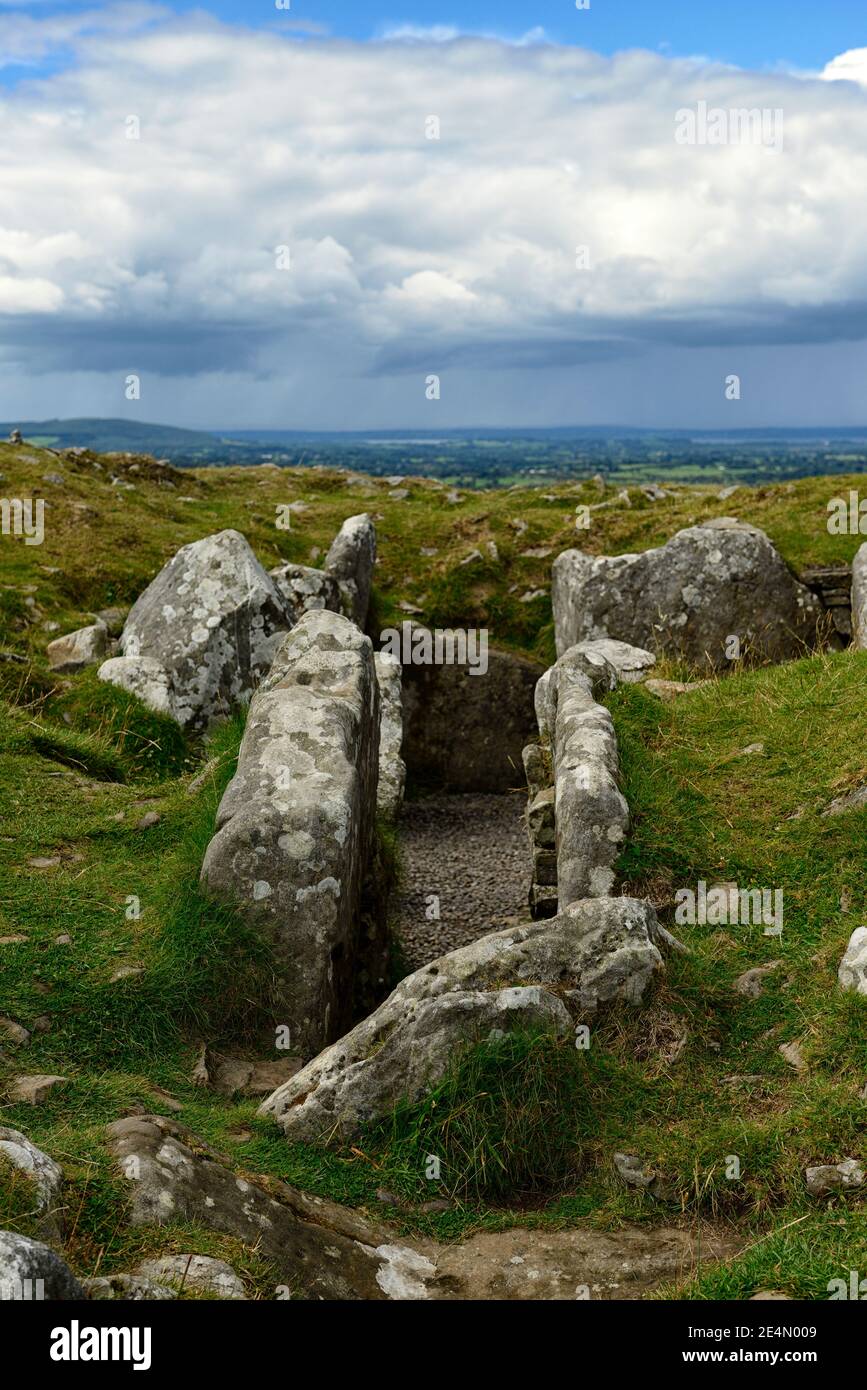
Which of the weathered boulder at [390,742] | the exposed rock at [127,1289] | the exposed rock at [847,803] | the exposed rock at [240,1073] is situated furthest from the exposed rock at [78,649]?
the exposed rock at [127,1289]

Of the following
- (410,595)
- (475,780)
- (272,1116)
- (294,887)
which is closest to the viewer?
(272,1116)

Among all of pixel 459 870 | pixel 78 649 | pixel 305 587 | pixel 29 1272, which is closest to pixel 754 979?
pixel 29 1272

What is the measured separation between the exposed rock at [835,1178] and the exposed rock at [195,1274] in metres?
3.17

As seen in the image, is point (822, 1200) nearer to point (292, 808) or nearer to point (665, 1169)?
point (665, 1169)

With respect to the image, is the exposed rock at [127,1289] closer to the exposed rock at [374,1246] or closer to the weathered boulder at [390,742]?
the exposed rock at [374,1246]

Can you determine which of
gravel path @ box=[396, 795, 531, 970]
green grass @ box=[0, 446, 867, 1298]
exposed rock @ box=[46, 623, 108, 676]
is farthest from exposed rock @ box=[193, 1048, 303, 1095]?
exposed rock @ box=[46, 623, 108, 676]

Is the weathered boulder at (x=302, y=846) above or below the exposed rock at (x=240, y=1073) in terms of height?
above

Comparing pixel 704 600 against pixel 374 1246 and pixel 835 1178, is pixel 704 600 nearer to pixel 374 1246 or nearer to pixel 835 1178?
pixel 835 1178

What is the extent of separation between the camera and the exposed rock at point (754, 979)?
28.6 ft

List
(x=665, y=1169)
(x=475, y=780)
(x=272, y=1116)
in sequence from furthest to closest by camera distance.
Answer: (x=475, y=780), (x=272, y=1116), (x=665, y=1169)

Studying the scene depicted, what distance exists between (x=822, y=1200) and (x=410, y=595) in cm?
2164

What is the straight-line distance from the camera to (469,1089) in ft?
24.4

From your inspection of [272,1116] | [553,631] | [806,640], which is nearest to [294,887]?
[272,1116]

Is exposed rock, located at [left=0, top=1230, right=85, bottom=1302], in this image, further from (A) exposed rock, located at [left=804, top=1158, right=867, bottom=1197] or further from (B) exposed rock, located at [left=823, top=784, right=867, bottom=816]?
(B) exposed rock, located at [left=823, top=784, right=867, bottom=816]
